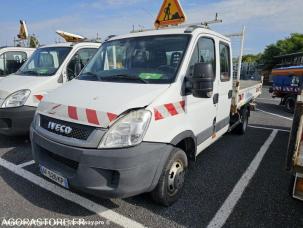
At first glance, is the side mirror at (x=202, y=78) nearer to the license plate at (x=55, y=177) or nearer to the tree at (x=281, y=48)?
the license plate at (x=55, y=177)

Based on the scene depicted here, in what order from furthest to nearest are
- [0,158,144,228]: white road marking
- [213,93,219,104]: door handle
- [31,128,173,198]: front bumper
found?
[213,93,219,104]: door handle < [0,158,144,228]: white road marking < [31,128,173,198]: front bumper

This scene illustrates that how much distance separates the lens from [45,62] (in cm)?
586

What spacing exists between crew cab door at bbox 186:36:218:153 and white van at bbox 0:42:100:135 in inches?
121

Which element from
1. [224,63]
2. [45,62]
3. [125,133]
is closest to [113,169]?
[125,133]

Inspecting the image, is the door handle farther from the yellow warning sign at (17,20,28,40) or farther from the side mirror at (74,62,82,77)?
the yellow warning sign at (17,20,28,40)

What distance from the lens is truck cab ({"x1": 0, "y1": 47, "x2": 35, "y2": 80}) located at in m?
7.19

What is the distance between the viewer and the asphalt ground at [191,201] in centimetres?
296

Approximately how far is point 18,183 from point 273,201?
3476 millimetres

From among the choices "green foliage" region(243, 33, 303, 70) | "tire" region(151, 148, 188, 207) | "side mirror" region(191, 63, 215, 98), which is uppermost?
"green foliage" region(243, 33, 303, 70)

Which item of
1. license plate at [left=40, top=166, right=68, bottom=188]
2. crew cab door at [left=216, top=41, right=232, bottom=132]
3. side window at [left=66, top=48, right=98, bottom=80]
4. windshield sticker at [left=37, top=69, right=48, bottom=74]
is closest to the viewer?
license plate at [left=40, top=166, right=68, bottom=188]

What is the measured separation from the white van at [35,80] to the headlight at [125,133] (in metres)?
2.90

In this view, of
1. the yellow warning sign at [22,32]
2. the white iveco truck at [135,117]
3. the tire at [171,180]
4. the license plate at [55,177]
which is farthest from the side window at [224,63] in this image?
the yellow warning sign at [22,32]

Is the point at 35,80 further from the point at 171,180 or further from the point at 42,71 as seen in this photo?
the point at 171,180

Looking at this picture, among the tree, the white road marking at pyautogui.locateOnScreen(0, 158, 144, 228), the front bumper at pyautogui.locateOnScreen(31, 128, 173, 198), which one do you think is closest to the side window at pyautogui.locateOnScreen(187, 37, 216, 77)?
the front bumper at pyautogui.locateOnScreen(31, 128, 173, 198)
